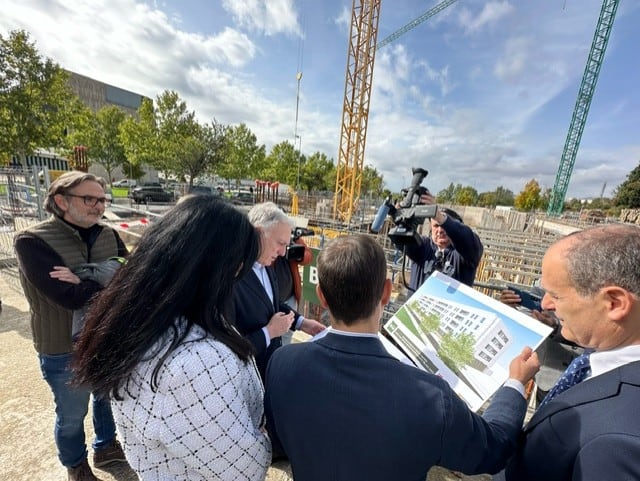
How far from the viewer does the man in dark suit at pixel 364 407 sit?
36.2 inches

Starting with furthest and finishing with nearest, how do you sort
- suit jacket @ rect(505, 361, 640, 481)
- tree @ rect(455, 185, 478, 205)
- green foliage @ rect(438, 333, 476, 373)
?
tree @ rect(455, 185, 478, 205) → green foliage @ rect(438, 333, 476, 373) → suit jacket @ rect(505, 361, 640, 481)

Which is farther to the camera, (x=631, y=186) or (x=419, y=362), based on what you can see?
(x=631, y=186)

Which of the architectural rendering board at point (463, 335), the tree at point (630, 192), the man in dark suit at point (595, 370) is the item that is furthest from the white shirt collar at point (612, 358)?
the tree at point (630, 192)

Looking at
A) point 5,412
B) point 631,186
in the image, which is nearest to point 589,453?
point 5,412

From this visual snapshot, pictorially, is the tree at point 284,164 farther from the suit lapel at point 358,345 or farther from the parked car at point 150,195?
the suit lapel at point 358,345

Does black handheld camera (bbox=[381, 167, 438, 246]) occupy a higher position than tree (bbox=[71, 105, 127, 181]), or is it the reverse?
tree (bbox=[71, 105, 127, 181])

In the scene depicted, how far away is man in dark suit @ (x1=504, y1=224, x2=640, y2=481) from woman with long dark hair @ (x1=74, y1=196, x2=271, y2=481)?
3.03ft

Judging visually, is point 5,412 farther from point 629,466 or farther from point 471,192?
point 471,192

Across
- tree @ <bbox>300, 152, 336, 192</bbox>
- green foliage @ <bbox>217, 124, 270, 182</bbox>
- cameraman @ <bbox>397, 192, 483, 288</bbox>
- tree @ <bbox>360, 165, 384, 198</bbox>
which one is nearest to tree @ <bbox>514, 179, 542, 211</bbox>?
tree @ <bbox>360, 165, 384, 198</bbox>

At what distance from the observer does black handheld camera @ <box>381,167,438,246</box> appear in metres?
2.11

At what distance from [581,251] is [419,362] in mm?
930

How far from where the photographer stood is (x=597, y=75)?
1734 inches

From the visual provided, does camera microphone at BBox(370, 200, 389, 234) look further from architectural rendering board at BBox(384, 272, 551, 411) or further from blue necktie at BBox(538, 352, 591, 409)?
blue necktie at BBox(538, 352, 591, 409)

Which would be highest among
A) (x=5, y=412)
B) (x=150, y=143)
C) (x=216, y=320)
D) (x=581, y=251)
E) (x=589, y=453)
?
(x=150, y=143)
